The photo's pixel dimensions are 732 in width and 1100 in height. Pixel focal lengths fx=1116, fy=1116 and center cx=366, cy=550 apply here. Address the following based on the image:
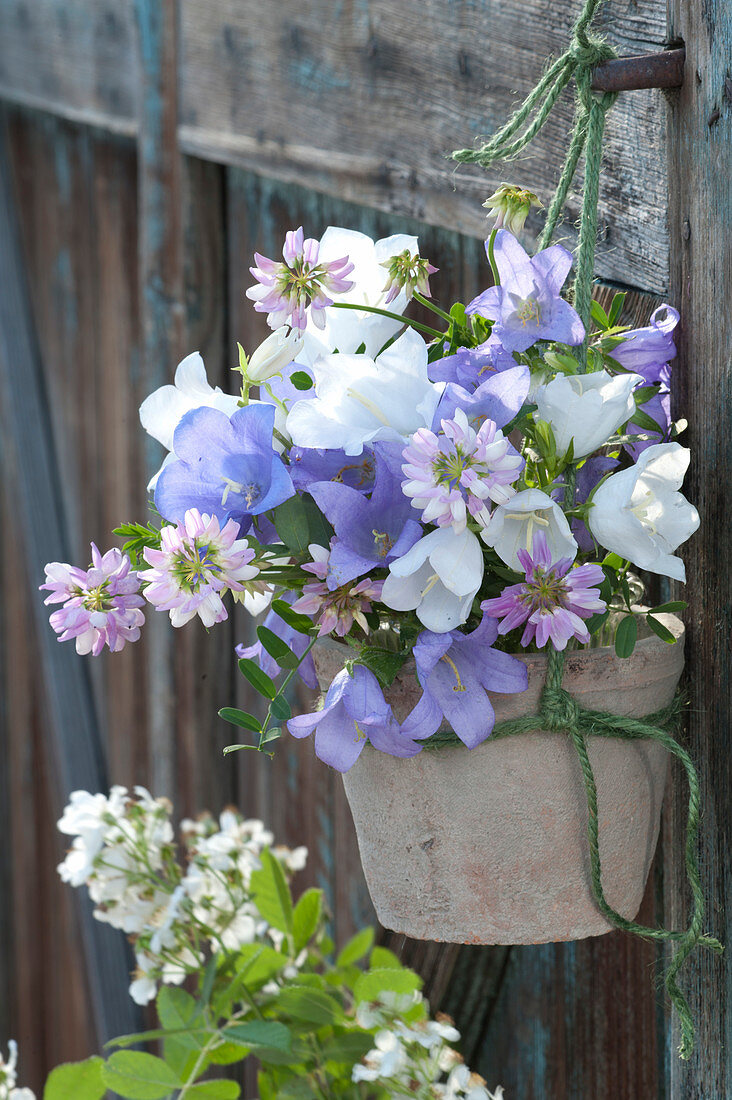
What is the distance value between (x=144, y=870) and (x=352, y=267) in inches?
28.6

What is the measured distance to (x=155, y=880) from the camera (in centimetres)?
114

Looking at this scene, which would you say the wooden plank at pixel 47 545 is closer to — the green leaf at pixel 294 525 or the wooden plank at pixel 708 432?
the wooden plank at pixel 708 432

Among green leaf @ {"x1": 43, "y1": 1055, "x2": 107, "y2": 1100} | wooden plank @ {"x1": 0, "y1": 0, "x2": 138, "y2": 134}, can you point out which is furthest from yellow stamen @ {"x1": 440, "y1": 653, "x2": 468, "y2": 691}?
wooden plank @ {"x1": 0, "y1": 0, "x2": 138, "y2": 134}

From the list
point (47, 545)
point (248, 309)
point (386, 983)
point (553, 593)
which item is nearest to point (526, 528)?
point (553, 593)

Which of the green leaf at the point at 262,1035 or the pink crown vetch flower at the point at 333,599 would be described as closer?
the pink crown vetch flower at the point at 333,599

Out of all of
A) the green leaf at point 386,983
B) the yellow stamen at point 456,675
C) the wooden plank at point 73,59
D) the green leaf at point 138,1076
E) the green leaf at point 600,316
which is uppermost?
the wooden plank at point 73,59

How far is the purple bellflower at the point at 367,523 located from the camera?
0.62m

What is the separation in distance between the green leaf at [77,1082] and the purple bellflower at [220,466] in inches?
26.9

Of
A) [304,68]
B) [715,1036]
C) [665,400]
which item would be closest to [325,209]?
[304,68]

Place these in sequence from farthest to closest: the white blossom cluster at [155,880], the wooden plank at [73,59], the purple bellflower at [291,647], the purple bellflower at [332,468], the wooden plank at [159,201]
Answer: the wooden plank at [73,59]
the wooden plank at [159,201]
the white blossom cluster at [155,880]
the purple bellflower at [291,647]
the purple bellflower at [332,468]

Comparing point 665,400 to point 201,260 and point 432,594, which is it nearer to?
point 432,594

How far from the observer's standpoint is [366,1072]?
909 mm

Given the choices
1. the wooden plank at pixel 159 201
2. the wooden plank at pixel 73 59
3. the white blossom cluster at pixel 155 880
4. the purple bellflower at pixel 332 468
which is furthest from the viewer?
the wooden plank at pixel 73 59

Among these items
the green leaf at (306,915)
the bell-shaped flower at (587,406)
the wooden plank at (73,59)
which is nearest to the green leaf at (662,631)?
the bell-shaped flower at (587,406)
